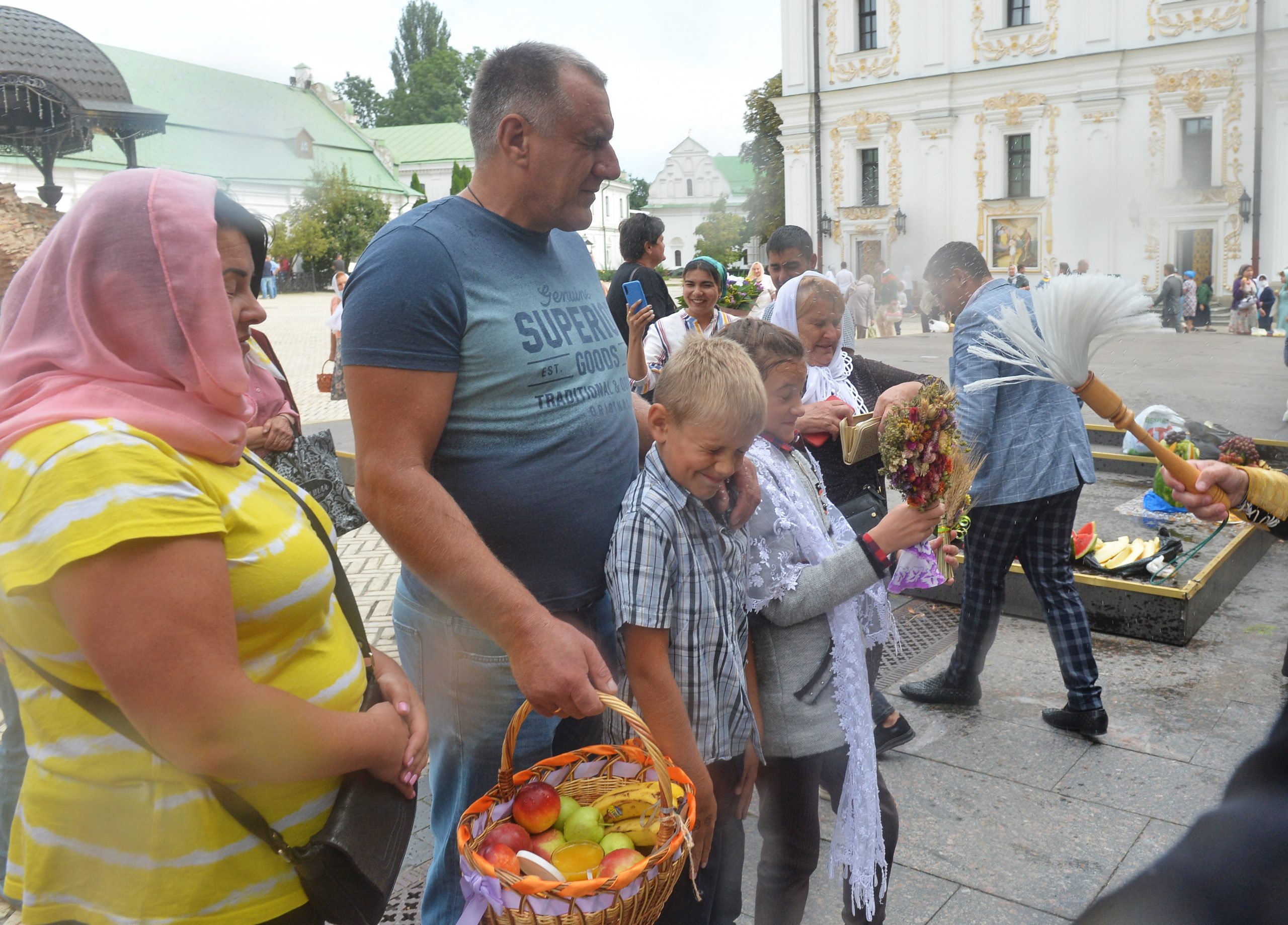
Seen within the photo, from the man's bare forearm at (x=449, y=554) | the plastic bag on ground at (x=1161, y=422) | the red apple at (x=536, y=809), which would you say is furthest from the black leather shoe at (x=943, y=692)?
the plastic bag on ground at (x=1161, y=422)

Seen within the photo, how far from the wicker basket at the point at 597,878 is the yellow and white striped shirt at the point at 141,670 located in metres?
0.32

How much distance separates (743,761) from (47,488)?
164 cm

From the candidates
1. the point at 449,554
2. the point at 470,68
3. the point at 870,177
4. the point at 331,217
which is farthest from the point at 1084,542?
the point at 470,68

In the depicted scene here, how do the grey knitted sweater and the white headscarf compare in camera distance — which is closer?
the grey knitted sweater

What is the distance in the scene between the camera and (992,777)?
148 inches

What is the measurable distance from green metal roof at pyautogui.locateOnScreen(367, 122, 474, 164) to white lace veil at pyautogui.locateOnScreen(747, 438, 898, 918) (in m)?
50.0

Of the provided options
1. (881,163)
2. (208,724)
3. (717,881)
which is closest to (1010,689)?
(717,881)

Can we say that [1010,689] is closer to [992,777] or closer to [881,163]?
[992,777]

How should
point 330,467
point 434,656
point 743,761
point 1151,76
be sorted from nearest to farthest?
point 434,656, point 743,761, point 1151,76, point 330,467

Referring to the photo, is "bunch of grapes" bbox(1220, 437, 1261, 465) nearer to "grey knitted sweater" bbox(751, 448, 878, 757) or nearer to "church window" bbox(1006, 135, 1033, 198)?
"church window" bbox(1006, 135, 1033, 198)

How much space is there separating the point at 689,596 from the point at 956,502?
0.96 metres

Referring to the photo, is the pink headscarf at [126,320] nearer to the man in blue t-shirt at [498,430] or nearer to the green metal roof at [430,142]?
the man in blue t-shirt at [498,430]

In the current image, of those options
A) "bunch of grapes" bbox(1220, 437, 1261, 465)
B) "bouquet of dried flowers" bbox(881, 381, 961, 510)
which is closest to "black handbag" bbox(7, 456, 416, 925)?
"bouquet of dried flowers" bbox(881, 381, 961, 510)

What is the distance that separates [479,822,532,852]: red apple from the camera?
5.65 ft
